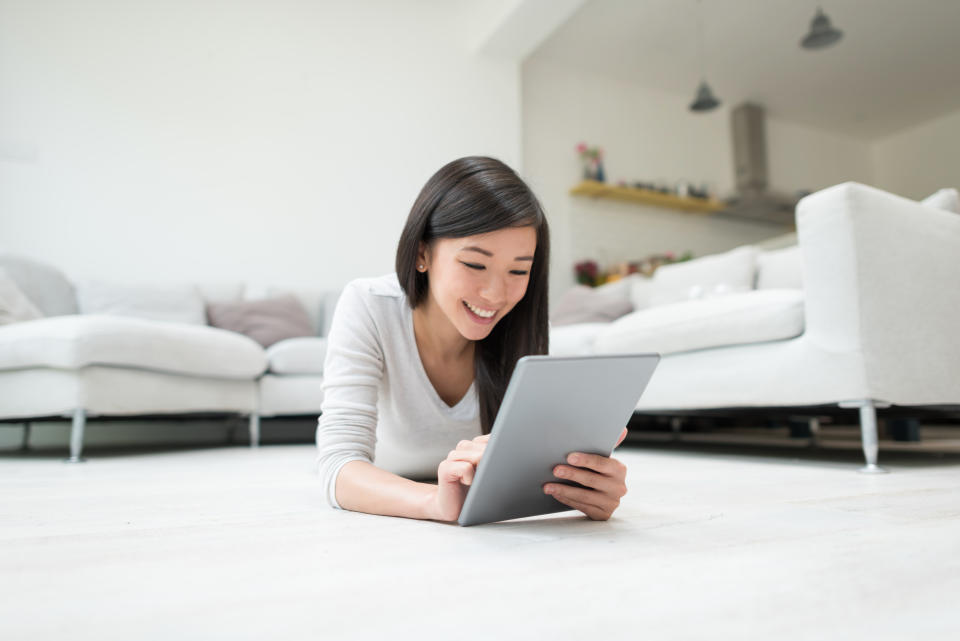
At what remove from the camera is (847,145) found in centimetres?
724

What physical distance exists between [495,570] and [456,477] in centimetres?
18

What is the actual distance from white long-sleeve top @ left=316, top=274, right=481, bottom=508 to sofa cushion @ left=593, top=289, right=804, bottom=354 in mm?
981

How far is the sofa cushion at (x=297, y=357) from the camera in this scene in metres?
3.03

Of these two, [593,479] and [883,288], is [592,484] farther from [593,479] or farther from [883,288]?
[883,288]

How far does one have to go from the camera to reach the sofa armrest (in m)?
1.58

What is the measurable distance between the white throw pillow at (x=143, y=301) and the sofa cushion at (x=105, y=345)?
0.86m

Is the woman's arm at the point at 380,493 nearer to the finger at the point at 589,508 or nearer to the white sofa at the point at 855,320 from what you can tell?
the finger at the point at 589,508

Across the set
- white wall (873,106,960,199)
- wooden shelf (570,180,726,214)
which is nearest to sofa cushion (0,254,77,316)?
wooden shelf (570,180,726,214)

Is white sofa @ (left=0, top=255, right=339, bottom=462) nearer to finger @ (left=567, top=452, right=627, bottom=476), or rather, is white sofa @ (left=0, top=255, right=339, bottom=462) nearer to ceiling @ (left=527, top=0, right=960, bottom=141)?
finger @ (left=567, top=452, right=627, bottom=476)

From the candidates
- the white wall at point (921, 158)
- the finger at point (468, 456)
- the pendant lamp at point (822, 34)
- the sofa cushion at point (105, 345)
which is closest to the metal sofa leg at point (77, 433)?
the sofa cushion at point (105, 345)

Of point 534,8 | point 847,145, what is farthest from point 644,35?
point 847,145

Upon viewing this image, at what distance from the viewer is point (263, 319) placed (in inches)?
134

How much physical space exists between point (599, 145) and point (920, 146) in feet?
12.8

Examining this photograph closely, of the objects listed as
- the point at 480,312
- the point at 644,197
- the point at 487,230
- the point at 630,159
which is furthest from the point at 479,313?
the point at 630,159
